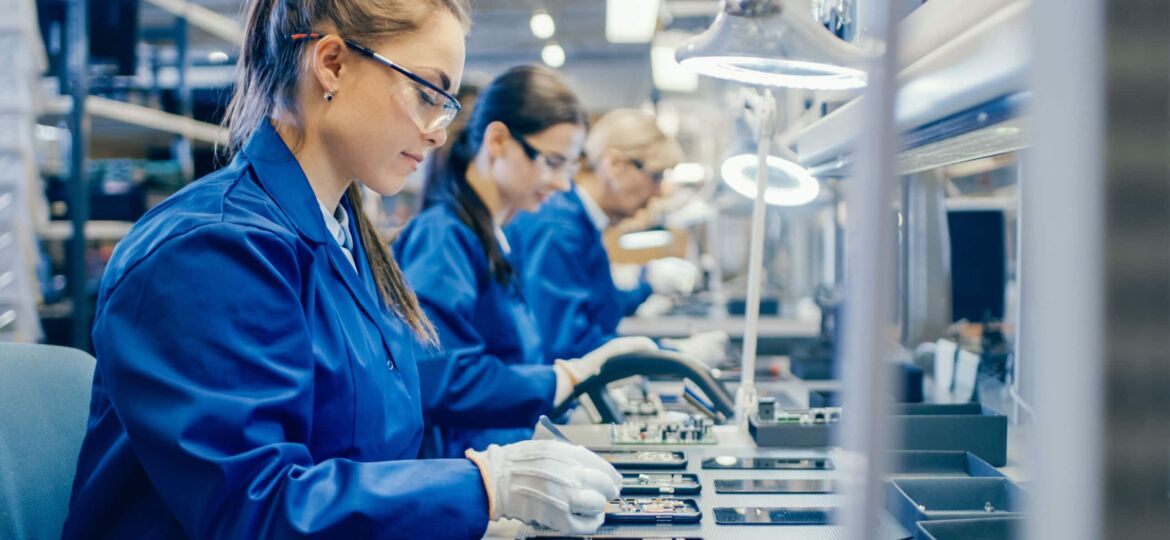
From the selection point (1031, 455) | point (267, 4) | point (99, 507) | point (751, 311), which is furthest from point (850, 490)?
point (751, 311)

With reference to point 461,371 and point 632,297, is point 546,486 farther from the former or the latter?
point 632,297

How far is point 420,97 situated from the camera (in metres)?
1.27

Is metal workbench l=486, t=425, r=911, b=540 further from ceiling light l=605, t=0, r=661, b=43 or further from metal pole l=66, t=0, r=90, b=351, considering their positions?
ceiling light l=605, t=0, r=661, b=43

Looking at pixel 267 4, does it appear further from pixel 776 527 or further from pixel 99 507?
pixel 776 527

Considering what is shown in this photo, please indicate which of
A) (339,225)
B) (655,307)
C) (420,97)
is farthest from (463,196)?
(655,307)

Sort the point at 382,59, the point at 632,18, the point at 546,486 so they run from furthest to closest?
1. the point at 632,18
2. the point at 382,59
3. the point at 546,486

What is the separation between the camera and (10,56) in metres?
3.27

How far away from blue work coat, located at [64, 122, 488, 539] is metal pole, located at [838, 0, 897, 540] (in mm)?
652

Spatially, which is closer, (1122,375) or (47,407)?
(1122,375)

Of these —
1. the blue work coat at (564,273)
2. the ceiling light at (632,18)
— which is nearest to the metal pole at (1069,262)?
the blue work coat at (564,273)

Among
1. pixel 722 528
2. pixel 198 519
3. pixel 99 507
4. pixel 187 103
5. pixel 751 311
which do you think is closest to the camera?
pixel 198 519

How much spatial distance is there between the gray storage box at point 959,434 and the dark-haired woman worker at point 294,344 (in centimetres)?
61

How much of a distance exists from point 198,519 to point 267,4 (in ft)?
2.40

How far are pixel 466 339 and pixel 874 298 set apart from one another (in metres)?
1.59
